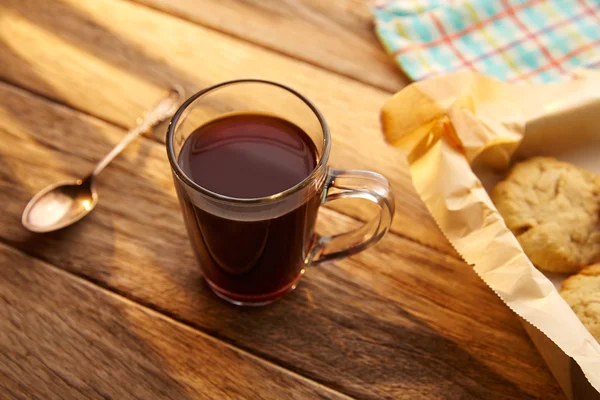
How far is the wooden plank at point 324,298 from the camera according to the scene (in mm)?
A: 768

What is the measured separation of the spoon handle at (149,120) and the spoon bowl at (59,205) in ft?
0.09

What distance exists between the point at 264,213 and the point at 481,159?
0.43 m

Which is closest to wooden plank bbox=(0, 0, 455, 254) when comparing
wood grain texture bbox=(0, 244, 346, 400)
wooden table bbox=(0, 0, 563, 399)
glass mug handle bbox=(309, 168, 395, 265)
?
wooden table bbox=(0, 0, 563, 399)

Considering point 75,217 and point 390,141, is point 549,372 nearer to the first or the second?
point 390,141

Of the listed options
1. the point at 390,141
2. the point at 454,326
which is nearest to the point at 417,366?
the point at 454,326

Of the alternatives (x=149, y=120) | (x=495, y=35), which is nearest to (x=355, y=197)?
(x=149, y=120)

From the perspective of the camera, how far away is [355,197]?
723 millimetres

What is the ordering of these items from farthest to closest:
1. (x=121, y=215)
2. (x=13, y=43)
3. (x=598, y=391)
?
(x=13, y=43) → (x=121, y=215) → (x=598, y=391)

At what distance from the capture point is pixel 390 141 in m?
0.88

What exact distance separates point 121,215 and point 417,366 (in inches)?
18.1

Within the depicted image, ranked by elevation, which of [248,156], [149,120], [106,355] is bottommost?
[106,355]

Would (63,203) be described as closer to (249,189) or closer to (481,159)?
(249,189)

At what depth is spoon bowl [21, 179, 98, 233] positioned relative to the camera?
836 mm

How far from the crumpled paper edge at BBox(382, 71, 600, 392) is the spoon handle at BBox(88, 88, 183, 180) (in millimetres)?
347
